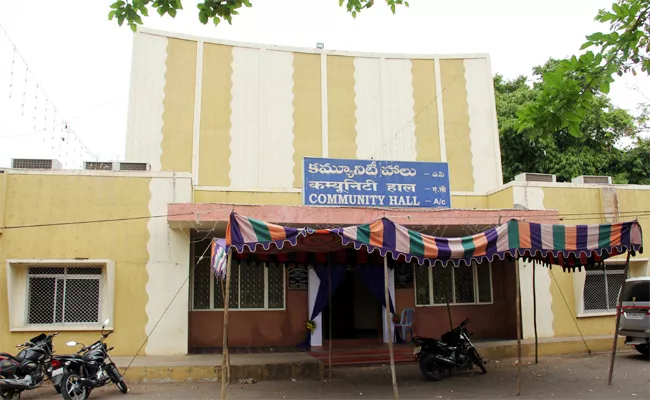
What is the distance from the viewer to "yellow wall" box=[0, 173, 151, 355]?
10.8 m

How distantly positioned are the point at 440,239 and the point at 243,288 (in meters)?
6.54

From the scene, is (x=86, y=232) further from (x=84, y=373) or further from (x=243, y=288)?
(x=243, y=288)

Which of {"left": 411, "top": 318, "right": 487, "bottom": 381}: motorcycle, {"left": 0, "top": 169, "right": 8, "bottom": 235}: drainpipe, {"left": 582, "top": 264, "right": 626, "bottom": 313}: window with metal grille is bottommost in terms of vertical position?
{"left": 411, "top": 318, "right": 487, "bottom": 381}: motorcycle

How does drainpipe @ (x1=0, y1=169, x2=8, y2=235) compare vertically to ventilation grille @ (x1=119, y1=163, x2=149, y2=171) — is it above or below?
below

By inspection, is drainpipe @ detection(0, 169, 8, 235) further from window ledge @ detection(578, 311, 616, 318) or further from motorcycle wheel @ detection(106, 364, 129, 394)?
window ledge @ detection(578, 311, 616, 318)

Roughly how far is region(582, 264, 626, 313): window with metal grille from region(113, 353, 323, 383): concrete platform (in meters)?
7.59

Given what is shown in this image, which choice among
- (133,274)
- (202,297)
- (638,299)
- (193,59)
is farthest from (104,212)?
(638,299)

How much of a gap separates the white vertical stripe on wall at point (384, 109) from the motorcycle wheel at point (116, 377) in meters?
8.62

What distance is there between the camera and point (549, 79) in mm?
6191

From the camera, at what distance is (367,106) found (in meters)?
15.3

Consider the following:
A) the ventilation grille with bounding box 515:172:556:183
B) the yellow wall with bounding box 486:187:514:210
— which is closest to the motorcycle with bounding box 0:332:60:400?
the yellow wall with bounding box 486:187:514:210

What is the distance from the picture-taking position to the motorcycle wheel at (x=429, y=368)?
9734 millimetres

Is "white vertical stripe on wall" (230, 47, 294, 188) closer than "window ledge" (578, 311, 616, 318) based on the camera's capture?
No

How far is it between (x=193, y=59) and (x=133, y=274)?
646 cm
